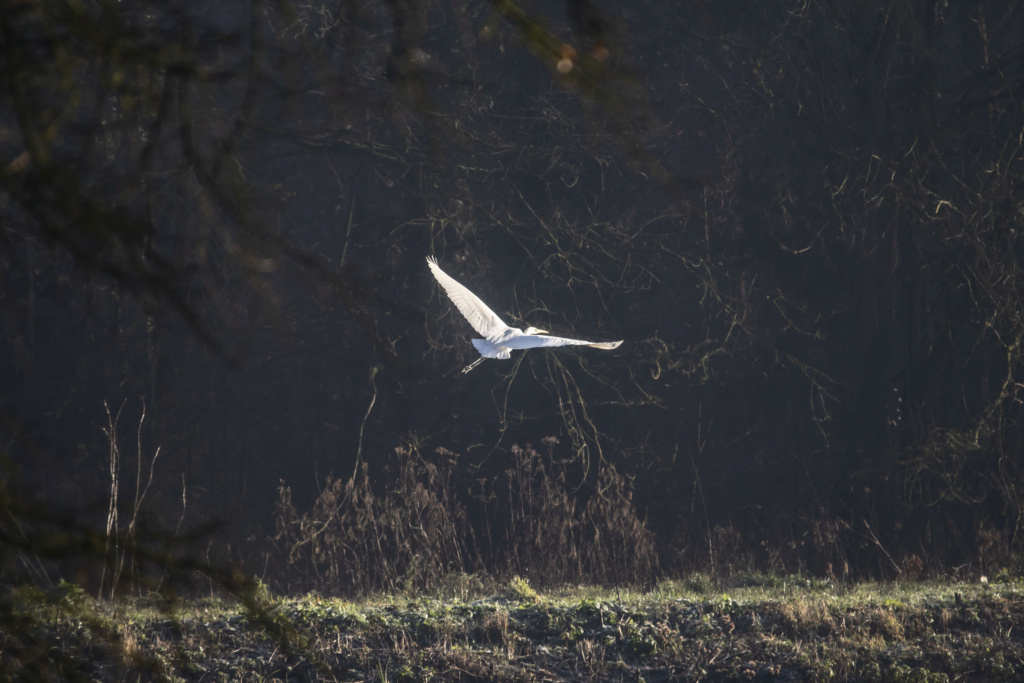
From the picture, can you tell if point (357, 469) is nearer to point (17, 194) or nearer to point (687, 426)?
point (687, 426)

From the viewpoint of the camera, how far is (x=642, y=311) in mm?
9656

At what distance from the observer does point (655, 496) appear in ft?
31.2

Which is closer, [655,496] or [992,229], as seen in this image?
[992,229]

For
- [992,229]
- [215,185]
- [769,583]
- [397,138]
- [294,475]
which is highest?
[397,138]

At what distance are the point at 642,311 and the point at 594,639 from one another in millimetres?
5094

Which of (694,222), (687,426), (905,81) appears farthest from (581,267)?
(905,81)

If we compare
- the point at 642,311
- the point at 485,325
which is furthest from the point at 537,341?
the point at 642,311

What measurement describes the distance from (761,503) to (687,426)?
3.27 feet

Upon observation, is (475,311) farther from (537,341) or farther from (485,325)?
(537,341)

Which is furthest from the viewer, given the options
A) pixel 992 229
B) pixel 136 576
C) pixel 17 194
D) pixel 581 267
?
pixel 581 267

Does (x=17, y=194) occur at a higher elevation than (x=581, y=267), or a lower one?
lower

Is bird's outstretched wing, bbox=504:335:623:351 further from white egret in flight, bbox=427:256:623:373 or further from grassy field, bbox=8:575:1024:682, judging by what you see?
grassy field, bbox=8:575:1024:682

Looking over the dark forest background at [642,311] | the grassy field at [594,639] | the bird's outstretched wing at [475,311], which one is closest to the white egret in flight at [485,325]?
the bird's outstretched wing at [475,311]

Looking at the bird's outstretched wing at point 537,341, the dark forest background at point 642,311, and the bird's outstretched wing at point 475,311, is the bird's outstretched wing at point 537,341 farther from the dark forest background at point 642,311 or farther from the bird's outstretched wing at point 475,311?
the dark forest background at point 642,311
